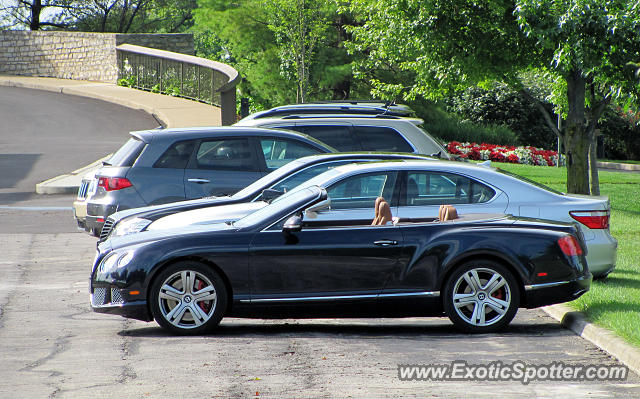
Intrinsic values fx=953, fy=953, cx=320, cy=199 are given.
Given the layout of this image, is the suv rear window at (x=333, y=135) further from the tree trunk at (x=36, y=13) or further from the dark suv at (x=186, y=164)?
the tree trunk at (x=36, y=13)

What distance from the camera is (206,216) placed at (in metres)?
9.77

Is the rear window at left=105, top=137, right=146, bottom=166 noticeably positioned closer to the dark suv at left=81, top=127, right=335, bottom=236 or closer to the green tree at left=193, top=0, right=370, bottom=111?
the dark suv at left=81, top=127, right=335, bottom=236

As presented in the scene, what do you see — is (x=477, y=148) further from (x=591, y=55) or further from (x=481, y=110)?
(x=591, y=55)

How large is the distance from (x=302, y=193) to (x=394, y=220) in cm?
92

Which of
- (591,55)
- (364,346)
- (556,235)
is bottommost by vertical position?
(364,346)

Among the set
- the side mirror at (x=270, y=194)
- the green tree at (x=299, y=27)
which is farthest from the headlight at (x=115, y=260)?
the green tree at (x=299, y=27)

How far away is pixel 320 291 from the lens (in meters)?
8.11

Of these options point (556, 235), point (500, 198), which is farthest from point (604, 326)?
point (500, 198)

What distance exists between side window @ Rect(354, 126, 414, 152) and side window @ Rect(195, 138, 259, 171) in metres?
2.00

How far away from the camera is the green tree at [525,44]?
14836 mm

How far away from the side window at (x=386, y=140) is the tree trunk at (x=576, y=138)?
5.93 metres

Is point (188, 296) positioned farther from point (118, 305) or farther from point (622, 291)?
point (622, 291)

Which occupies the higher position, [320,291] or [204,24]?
[204,24]

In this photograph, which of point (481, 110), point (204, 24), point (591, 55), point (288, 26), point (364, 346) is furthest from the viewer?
point (481, 110)
